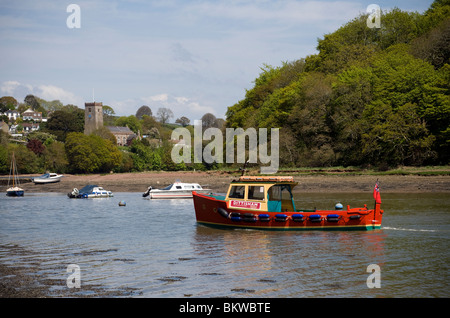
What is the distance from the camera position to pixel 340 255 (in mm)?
20750

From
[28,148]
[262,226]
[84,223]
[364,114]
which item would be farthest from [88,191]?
[28,148]

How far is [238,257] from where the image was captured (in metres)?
20.8

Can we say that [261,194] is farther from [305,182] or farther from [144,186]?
[144,186]

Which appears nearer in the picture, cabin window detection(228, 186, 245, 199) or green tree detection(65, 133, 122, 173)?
cabin window detection(228, 186, 245, 199)

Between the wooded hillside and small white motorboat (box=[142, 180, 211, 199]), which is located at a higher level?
the wooded hillside

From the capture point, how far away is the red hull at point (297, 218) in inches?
1048

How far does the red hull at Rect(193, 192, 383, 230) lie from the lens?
2662 centimetres

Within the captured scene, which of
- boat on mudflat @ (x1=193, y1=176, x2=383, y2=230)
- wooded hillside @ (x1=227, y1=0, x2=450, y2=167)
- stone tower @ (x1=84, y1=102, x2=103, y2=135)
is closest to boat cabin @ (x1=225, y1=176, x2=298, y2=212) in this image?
boat on mudflat @ (x1=193, y1=176, x2=383, y2=230)

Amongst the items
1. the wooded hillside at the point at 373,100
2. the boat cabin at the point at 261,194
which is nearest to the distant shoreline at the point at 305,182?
the wooded hillside at the point at 373,100

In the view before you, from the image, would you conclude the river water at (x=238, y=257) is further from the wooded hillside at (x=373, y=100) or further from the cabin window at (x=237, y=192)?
the wooded hillside at (x=373, y=100)

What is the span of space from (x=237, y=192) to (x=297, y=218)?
374 cm

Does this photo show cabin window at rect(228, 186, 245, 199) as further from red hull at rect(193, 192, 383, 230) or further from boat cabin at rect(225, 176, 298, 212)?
red hull at rect(193, 192, 383, 230)

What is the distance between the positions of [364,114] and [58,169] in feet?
242
